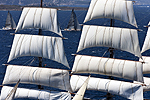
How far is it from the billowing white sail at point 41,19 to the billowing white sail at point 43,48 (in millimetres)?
1624

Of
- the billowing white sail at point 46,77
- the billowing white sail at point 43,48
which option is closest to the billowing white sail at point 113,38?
the billowing white sail at point 43,48

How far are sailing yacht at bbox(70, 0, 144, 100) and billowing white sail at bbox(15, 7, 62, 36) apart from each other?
5.22 metres

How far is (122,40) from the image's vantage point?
47.8 m

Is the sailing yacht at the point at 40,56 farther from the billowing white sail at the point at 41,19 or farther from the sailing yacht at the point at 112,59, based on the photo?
the sailing yacht at the point at 112,59

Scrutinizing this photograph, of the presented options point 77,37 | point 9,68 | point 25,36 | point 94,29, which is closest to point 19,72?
point 9,68

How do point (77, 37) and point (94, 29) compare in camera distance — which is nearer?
point (94, 29)

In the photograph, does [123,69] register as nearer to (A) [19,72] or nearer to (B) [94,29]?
(B) [94,29]

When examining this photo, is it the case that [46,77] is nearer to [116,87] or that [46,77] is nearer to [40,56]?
[40,56]

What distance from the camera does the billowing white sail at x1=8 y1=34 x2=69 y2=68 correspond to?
46.8 metres

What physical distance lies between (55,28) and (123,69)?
1190cm

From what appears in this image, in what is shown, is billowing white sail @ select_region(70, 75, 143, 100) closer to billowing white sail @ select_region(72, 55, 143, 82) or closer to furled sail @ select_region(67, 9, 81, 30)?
billowing white sail @ select_region(72, 55, 143, 82)

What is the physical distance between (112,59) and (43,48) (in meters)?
10.6

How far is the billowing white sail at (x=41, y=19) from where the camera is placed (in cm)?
4719

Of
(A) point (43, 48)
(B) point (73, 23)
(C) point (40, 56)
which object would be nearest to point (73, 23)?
(B) point (73, 23)
